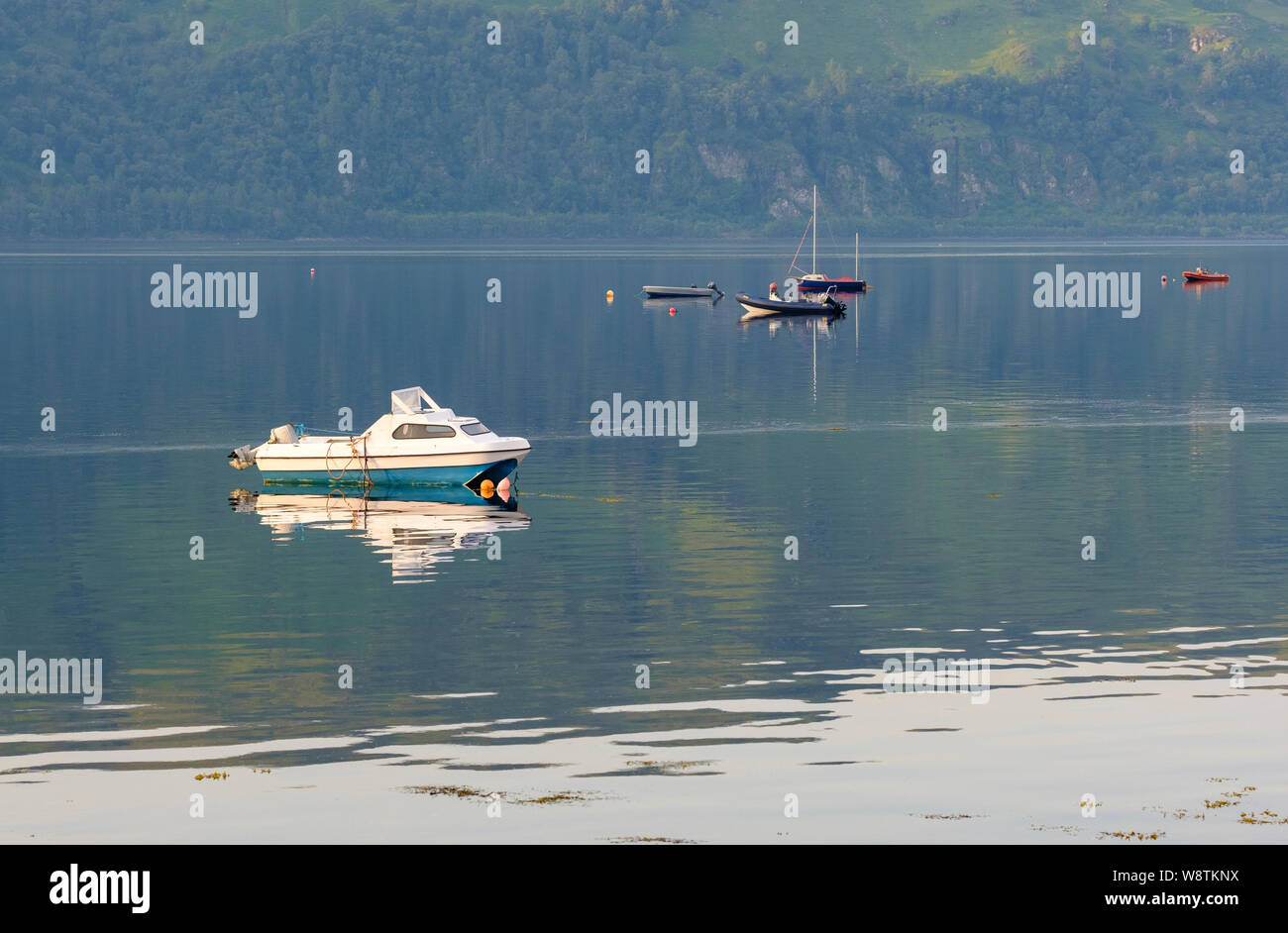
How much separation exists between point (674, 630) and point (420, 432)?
28689 mm

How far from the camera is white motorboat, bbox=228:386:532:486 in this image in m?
78.1

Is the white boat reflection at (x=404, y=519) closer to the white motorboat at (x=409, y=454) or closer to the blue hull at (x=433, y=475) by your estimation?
the blue hull at (x=433, y=475)

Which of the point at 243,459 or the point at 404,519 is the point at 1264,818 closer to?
the point at 404,519

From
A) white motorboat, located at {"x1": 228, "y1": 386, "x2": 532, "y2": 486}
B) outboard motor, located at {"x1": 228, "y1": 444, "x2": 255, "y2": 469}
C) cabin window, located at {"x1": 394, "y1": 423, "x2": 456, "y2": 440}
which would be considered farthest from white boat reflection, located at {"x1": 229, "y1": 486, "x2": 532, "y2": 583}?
cabin window, located at {"x1": 394, "y1": 423, "x2": 456, "y2": 440}

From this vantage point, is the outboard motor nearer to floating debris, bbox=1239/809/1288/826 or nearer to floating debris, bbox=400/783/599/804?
floating debris, bbox=400/783/599/804

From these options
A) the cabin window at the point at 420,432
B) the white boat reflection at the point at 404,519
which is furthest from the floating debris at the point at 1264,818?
the cabin window at the point at 420,432

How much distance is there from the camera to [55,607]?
56.1 metres

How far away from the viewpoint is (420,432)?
78.8 m

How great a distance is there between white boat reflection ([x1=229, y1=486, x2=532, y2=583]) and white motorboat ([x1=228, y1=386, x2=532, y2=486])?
2.16 ft

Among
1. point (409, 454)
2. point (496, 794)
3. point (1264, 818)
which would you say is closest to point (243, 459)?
point (409, 454)

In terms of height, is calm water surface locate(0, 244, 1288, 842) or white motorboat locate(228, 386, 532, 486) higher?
white motorboat locate(228, 386, 532, 486)

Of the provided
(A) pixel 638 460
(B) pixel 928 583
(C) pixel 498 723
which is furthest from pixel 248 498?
(C) pixel 498 723

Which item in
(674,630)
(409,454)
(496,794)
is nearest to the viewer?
(496,794)
